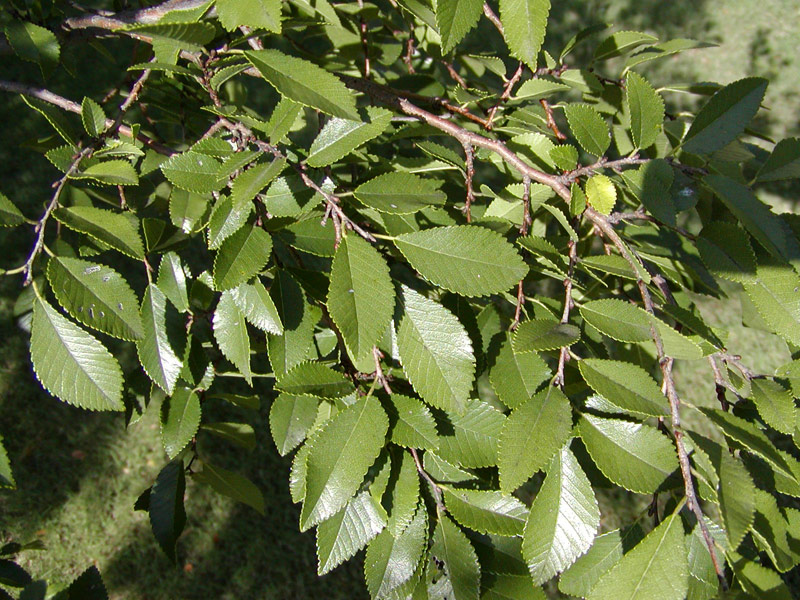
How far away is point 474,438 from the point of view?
960 millimetres

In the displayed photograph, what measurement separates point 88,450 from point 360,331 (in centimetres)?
251

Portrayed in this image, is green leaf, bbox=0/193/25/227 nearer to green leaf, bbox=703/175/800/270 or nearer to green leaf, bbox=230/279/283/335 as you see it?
green leaf, bbox=230/279/283/335

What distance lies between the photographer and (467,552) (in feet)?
3.01

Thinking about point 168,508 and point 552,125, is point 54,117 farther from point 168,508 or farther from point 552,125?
point 552,125

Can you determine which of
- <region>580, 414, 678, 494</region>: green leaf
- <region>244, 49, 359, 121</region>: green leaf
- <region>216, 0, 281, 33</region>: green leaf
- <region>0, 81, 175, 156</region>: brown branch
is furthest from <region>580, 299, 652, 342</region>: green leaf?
<region>0, 81, 175, 156</region>: brown branch

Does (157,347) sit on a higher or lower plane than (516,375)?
lower

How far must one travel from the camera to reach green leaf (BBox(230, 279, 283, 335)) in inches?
39.0

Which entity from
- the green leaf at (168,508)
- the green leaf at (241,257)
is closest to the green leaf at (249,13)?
the green leaf at (241,257)

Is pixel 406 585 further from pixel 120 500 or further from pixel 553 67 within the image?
pixel 120 500

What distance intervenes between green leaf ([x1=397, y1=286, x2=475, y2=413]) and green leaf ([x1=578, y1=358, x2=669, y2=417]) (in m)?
0.18

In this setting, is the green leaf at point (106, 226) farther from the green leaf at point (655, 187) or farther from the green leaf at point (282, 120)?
the green leaf at point (655, 187)

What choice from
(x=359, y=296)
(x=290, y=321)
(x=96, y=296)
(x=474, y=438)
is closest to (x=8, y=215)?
(x=96, y=296)

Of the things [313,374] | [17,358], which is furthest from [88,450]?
[313,374]

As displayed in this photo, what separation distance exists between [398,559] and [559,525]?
238 mm
